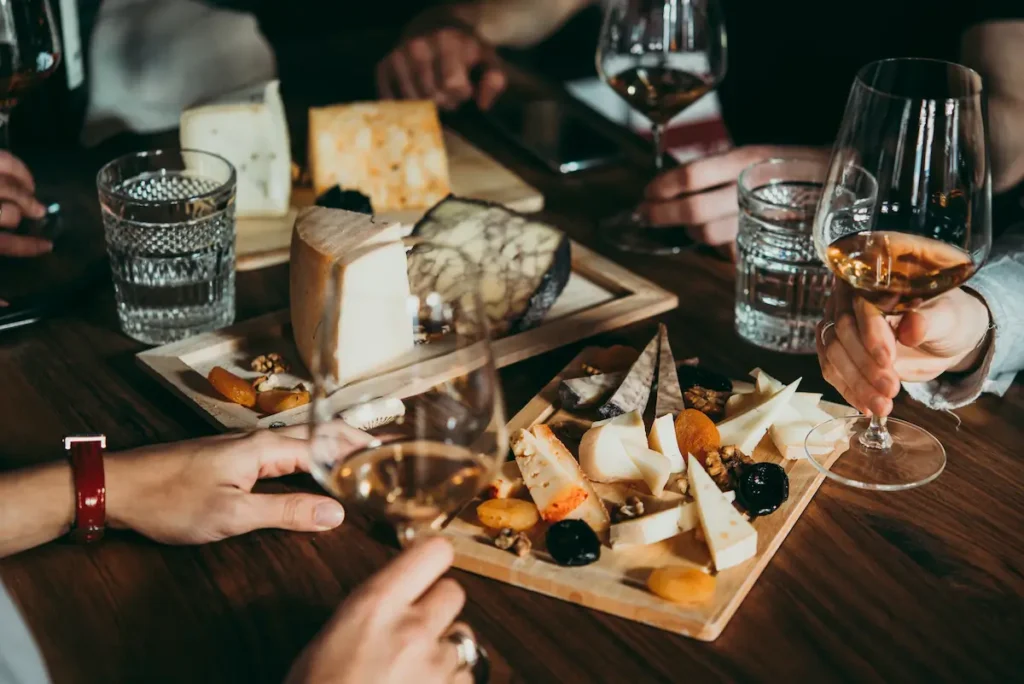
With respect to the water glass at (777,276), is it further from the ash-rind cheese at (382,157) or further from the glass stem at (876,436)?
the ash-rind cheese at (382,157)

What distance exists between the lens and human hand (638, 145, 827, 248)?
150 centimetres

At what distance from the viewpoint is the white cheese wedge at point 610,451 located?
1.03 metres

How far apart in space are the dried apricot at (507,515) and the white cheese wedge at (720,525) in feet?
0.48

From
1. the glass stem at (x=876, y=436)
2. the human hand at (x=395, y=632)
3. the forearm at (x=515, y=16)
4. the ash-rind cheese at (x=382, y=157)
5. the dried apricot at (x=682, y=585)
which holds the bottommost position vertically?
the glass stem at (x=876, y=436)

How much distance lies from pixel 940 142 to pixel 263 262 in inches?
35.5

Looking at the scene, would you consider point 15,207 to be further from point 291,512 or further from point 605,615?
point 605,615

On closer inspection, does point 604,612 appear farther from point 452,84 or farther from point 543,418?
point 452,84

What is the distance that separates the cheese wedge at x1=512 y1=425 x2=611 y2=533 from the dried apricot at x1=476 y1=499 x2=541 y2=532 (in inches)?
0.5

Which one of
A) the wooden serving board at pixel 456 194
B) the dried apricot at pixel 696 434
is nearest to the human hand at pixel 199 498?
the dried apricot at pixel 696 434

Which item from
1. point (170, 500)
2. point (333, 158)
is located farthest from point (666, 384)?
point (333, 158)

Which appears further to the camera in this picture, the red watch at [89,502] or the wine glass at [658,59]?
the wine glass at [658,59]

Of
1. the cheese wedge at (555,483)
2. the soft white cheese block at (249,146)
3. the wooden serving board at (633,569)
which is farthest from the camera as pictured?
the soft white cheese block at (249,146)

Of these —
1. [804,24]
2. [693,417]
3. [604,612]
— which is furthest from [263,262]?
[804,24]

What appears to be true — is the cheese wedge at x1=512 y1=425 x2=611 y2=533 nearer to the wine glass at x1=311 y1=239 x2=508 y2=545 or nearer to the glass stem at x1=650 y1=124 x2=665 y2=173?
the wine glass at x1=311 y1=239 x2=508 y2=545
